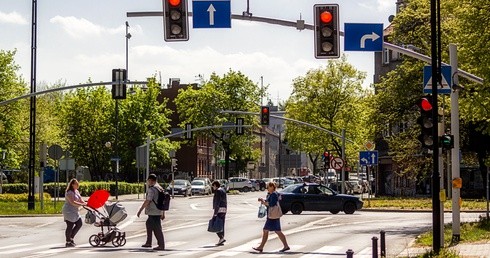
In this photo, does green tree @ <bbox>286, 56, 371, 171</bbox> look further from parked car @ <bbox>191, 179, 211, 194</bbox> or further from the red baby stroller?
the red baby stroller

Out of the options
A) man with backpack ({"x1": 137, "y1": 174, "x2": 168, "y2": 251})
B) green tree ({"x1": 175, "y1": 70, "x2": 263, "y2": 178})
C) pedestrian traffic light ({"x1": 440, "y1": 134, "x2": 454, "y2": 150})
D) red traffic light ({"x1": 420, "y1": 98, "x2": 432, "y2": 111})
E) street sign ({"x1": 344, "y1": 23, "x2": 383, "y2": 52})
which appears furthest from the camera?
green tree ({"x1": 175, "y1": 70, "x2": 263, "y2": 178})

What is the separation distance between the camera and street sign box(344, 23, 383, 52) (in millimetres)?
21484

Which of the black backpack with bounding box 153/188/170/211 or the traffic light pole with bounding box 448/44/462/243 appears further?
the traffic light pole with bounding box 448/44/462/243

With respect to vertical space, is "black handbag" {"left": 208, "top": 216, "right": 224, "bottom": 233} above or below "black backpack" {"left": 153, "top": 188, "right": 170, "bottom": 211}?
below

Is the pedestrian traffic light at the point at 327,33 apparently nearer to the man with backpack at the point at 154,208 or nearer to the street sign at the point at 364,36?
the street sign at the point at 364,36

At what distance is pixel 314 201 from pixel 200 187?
130 ft

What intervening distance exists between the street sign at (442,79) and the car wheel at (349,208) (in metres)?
20.3

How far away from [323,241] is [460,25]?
27.2ft

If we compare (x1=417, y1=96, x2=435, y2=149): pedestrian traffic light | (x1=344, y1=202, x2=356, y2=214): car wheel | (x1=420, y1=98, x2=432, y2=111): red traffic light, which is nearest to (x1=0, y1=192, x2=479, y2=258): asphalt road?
(x1=344, y1=202, x2=356, y2=214): car wheel

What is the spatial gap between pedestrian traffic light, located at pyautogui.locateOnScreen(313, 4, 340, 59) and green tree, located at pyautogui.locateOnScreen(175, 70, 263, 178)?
79235 millimetres

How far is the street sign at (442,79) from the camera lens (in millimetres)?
21867

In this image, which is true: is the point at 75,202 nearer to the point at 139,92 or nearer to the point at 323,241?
the point at 323,241

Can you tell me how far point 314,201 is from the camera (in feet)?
139

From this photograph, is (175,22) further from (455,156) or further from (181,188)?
(181,188)
